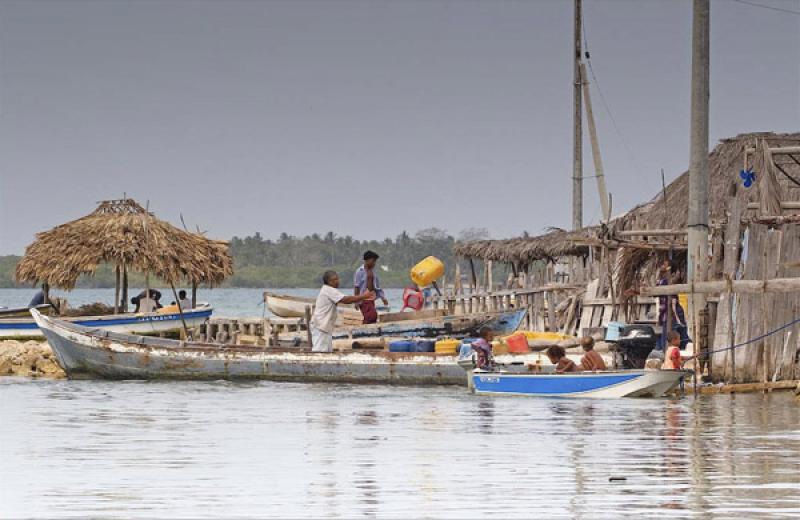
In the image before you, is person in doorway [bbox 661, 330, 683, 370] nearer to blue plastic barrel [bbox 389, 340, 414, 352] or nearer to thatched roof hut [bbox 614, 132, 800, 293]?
blue plastic barrel [bbox 389, 340, 414, 352]

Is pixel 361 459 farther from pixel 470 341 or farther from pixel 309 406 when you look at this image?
pixel 470 341

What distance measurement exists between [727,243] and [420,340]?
7.01 m

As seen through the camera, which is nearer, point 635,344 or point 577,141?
point 635,344

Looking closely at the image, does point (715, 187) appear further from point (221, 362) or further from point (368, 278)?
point (221, 362)

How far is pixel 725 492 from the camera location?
13562mm

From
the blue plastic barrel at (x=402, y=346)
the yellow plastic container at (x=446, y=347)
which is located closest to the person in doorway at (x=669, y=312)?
the yellow plastic container at (x=446, y=347)

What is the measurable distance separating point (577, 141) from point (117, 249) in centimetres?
1538

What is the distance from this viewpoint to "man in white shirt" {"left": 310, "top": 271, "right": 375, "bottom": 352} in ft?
87.6

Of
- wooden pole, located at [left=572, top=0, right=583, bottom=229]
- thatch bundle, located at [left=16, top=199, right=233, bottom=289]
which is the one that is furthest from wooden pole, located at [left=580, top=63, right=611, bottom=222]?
thatch bundle, located at [left=16, top=199, right=233, bottom=289]

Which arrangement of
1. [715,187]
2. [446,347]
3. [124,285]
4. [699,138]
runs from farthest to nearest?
[124,285]
[715,187]
[446,347]
[699,138]

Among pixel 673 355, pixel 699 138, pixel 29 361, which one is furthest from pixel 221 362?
pixel 699 138

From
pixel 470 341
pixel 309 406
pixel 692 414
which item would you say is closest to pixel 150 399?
pixel 309 406

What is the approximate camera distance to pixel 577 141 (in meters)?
43.6

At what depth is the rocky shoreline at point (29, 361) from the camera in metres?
34.3
